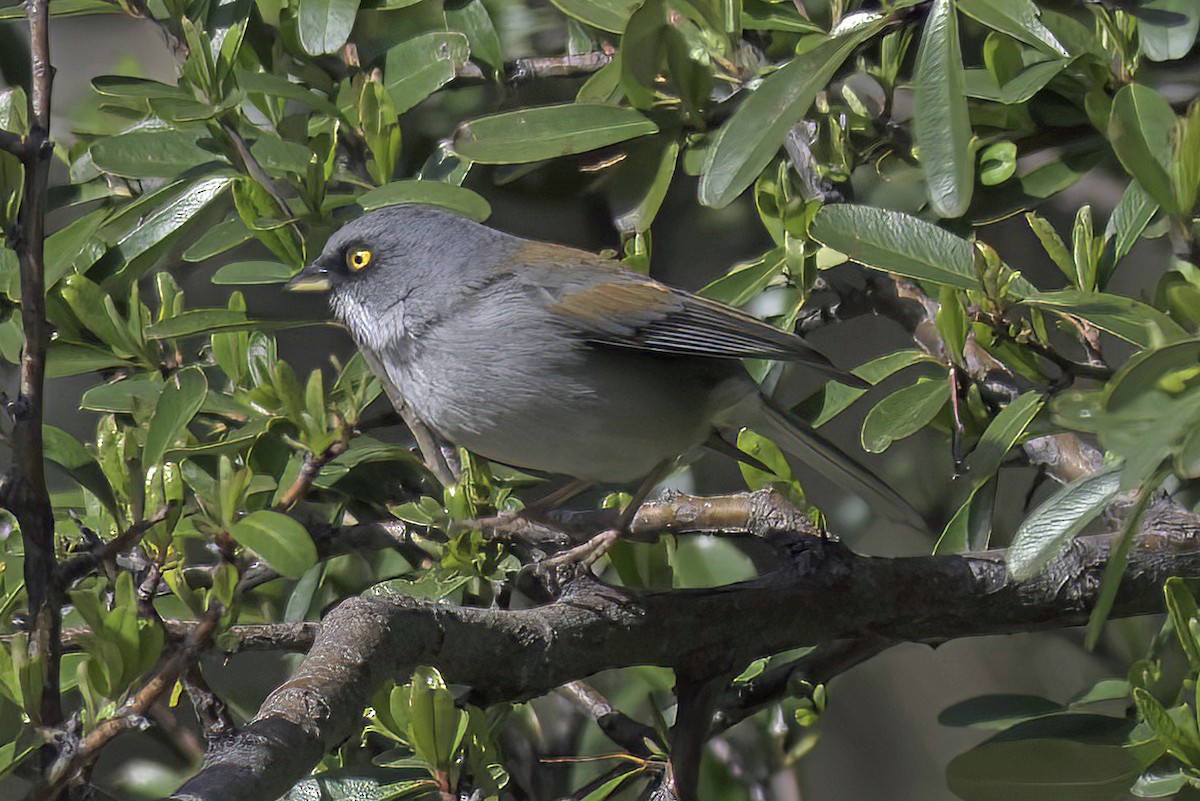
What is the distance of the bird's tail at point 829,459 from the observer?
3115 millimetres

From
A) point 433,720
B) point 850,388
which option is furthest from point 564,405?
point 433,720

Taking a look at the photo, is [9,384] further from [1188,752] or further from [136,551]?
[1188,752]

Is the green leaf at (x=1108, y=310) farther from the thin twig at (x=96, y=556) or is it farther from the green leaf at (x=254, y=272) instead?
the green leaf at (x=254, y=272)

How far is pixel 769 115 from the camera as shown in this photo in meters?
2.29

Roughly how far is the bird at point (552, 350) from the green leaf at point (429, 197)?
19 centimetres

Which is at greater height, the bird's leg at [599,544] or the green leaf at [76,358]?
the green leaf at [76,358]

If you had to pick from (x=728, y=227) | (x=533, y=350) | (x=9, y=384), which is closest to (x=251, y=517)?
(x=533, y=350)

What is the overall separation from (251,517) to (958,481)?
2.10 meters

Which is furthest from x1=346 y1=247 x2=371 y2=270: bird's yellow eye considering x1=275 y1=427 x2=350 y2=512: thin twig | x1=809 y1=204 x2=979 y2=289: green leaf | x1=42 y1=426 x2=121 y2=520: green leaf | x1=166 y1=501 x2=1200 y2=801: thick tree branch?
x1=809 y1=204 x2=979 y2=289: green leaf

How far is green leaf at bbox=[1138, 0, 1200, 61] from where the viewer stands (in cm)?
260

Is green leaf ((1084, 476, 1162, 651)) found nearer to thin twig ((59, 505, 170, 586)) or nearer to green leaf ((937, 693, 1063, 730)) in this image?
green leaf ((937, 693, 1063, 730))

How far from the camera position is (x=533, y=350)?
2896mm

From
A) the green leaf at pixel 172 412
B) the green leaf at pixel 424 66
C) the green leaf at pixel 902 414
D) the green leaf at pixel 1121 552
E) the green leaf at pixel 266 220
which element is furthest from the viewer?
the green leaf at pixel 424 66

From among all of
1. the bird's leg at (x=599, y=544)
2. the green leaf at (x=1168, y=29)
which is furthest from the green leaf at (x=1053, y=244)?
the bird's leg at (x=599, y=544)
